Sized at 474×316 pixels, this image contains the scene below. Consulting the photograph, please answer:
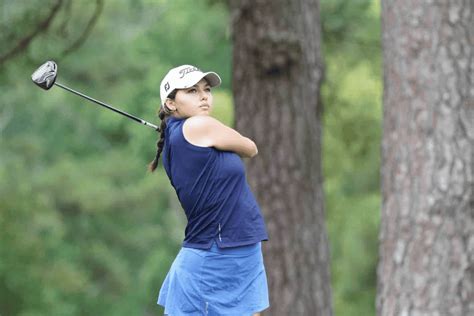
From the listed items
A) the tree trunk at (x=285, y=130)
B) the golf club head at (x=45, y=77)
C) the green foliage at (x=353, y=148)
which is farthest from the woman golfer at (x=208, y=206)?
the green foliage at (x=353, y=148)

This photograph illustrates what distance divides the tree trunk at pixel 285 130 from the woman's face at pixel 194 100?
379 cm

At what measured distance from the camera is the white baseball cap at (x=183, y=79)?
542 cm

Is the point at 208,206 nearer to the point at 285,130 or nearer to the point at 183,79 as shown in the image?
the point at 183,79

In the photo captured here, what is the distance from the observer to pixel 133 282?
110 ft

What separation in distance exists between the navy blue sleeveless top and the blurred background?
34.6ft

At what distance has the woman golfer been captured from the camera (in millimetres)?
5414

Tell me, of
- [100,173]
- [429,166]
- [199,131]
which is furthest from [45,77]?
[100,173]

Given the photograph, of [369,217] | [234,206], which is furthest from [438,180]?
[369,217]

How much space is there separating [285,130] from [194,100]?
410cm

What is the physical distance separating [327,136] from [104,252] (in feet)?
36.8

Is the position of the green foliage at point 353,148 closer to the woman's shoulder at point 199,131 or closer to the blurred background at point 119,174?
the blurred background at point 119,174

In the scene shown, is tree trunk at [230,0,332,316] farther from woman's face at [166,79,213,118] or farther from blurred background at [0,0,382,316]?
blurred background at [0,0,382,316]

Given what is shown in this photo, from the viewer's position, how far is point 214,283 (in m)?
5.53

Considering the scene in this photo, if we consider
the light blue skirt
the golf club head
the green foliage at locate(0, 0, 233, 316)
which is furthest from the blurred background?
the light blue skirt
